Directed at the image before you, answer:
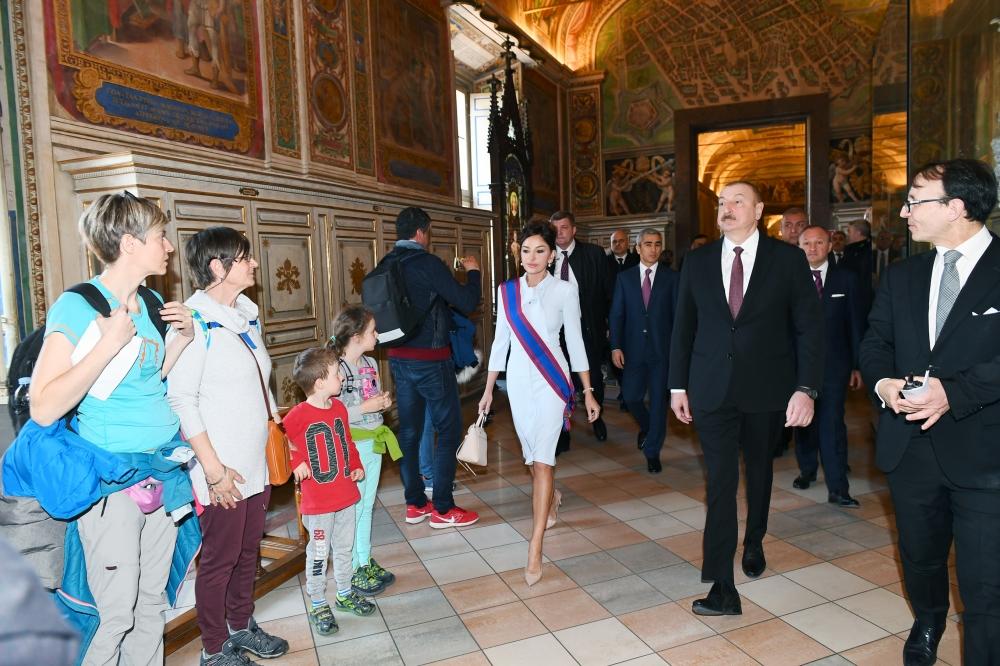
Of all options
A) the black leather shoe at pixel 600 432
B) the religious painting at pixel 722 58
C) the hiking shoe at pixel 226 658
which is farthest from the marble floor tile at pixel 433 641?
the religious painting at pixel 722 58

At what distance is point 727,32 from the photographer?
12.5 meters

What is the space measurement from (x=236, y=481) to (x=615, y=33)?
12.8 meters

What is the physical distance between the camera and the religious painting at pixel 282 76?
5.99 metres

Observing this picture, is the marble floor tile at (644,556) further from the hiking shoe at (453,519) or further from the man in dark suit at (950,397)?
the man in dark suit at (950,397)

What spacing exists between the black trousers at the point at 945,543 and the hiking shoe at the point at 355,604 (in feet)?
7.29

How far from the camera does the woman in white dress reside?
3.38 metres

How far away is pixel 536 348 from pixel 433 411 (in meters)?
1.10

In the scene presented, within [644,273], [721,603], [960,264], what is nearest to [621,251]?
[644,273]

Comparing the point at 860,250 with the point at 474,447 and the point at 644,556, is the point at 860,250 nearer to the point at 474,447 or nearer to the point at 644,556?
the point at 644,556

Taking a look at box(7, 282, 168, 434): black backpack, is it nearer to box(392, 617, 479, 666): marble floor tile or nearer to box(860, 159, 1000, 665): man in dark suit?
box(392, 617, 479, 666): marble floor tile

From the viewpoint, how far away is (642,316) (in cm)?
552

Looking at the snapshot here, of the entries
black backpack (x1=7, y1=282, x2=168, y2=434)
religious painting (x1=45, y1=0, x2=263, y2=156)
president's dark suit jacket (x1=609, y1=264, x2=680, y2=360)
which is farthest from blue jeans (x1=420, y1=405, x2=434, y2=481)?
religious painting (x1=45, y1=0, x2=263, y2=156)

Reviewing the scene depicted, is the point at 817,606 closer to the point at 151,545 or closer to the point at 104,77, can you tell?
the point at 151,545

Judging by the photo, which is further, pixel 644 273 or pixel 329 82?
pixel 329 82
